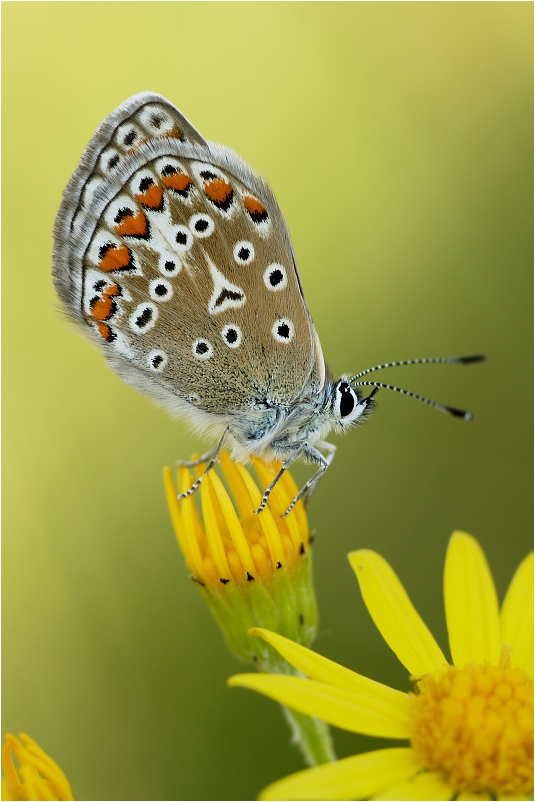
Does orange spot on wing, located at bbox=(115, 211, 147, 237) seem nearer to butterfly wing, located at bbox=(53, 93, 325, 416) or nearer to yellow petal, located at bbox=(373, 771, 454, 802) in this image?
butterfly wing, located at bbox=(53, 93, 325, 416)

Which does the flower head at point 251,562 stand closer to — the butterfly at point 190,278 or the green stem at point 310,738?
the green stem at point 310,738

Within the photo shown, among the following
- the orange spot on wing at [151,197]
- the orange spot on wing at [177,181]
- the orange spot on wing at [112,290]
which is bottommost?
the orange spot on wing at [112,290]

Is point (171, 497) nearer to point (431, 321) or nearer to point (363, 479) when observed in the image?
point (363, 479)

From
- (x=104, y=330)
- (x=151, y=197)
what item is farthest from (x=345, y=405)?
(x=151, y=197)

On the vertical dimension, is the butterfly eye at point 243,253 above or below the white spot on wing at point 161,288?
above

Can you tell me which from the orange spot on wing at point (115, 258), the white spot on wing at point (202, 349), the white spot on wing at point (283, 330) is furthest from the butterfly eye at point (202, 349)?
the orange spot on wing at point (115, 258)

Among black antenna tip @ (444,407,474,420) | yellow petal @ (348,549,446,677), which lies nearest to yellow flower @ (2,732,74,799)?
yellow petal @ (348,549,446,677)
